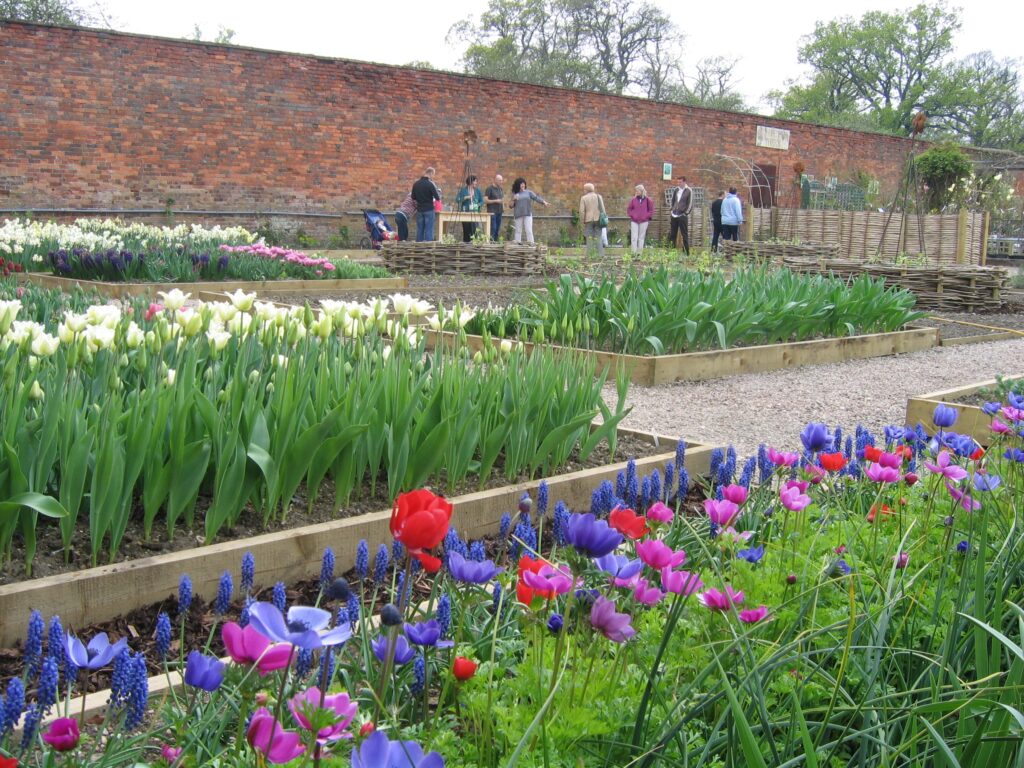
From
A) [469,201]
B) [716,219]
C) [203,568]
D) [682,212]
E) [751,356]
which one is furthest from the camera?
[682,212]

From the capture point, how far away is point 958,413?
5273 millimetres

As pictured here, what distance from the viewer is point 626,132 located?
1030 inches

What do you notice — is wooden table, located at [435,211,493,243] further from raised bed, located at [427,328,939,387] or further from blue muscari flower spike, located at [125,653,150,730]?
blue muscari flower spike, located at [125,653,150,730]

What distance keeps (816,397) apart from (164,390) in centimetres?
492

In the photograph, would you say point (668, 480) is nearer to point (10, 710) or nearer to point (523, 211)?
point (10, 710)

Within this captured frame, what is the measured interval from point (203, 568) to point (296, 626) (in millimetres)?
1858

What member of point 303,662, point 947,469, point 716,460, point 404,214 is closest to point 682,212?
point 404,214

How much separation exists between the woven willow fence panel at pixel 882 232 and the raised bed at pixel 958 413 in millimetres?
9312

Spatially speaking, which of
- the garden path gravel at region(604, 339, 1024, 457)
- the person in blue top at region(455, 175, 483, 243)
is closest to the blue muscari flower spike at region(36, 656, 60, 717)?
the garden path gravel at region(604, 339, 1024, 457)

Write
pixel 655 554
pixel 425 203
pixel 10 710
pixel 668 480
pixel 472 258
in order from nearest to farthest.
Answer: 1. pixel 10 710
2. pixel 655 554
3. pixel 668 480
4. pixel 472 258
5. pixel 425 203

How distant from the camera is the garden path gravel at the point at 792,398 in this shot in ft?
18.8

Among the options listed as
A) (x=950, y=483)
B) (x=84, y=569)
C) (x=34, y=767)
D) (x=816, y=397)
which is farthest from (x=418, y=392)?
(x=816, y=397)

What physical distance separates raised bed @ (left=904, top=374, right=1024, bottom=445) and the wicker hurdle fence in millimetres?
9203

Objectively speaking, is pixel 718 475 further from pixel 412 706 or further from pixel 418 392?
pixel 412 706
